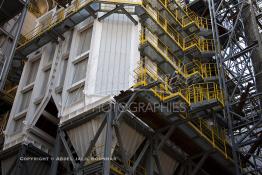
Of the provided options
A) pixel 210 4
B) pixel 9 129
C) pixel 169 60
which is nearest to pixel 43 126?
pixel 9 129

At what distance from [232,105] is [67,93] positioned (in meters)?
9.92

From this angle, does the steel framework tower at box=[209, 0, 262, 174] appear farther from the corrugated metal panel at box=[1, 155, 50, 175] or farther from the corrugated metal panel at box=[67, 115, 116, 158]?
the corrugated metal panel at box=[1, 155, 50, 175]

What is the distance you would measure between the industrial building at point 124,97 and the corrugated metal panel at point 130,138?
0.16 ft

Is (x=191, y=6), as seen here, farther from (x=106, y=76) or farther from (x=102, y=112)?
(x=102, y=112)

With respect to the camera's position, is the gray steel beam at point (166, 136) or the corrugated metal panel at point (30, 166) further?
the corrugated metal panel at point (30, 166)

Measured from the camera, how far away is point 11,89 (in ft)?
99.0

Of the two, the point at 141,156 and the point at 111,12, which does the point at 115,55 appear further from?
the point at 141,156

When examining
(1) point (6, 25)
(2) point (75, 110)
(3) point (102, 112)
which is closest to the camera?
(3) point (102, 112)

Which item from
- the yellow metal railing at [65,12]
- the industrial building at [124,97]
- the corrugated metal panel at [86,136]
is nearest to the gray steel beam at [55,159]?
the industrial building at [124,97]

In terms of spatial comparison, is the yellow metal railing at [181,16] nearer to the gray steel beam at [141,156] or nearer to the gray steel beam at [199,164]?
the gray steel beam at [141,156]

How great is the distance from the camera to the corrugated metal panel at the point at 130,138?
19906mm

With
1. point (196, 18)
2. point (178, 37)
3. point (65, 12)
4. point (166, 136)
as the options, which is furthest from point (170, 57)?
point (65, 12)

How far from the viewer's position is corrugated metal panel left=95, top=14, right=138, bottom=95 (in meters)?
20.9

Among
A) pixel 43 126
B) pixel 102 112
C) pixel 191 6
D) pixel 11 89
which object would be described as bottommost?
pixel 102 112
